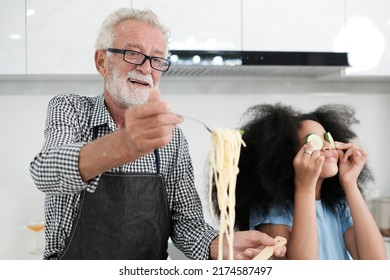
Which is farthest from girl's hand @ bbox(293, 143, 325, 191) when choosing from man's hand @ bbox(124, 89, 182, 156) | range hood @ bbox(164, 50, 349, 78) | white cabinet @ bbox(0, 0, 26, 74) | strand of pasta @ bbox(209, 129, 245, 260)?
white cabinet @ bbox(0, 0, 26, 74)

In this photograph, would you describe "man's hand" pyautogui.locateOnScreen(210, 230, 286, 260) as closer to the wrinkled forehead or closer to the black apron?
the black apron

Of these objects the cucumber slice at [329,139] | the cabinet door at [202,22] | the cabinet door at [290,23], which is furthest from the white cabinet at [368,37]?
the cucumber slice at [329,139]

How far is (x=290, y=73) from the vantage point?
151cm

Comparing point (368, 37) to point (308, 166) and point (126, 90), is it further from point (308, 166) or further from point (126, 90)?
point (126, 90)

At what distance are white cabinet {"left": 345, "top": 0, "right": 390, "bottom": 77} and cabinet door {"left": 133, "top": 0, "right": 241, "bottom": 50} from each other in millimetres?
292

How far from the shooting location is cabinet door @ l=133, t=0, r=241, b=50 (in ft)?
4.48

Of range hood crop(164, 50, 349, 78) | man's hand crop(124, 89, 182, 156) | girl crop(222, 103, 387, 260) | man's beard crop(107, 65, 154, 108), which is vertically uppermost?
range hood crop(164, 50, 349, 78)

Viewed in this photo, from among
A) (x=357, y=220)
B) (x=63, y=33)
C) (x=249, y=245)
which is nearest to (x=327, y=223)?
(x=357, y=220)

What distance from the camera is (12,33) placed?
4.31 feet

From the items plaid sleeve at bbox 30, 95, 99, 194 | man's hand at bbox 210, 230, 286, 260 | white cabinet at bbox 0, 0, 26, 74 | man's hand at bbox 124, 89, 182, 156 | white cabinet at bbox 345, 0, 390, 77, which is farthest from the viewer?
white cabinet at bbox 345, 0, 390, 77

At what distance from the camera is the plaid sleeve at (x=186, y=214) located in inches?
37.3

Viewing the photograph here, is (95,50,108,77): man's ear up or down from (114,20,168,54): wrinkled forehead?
down
